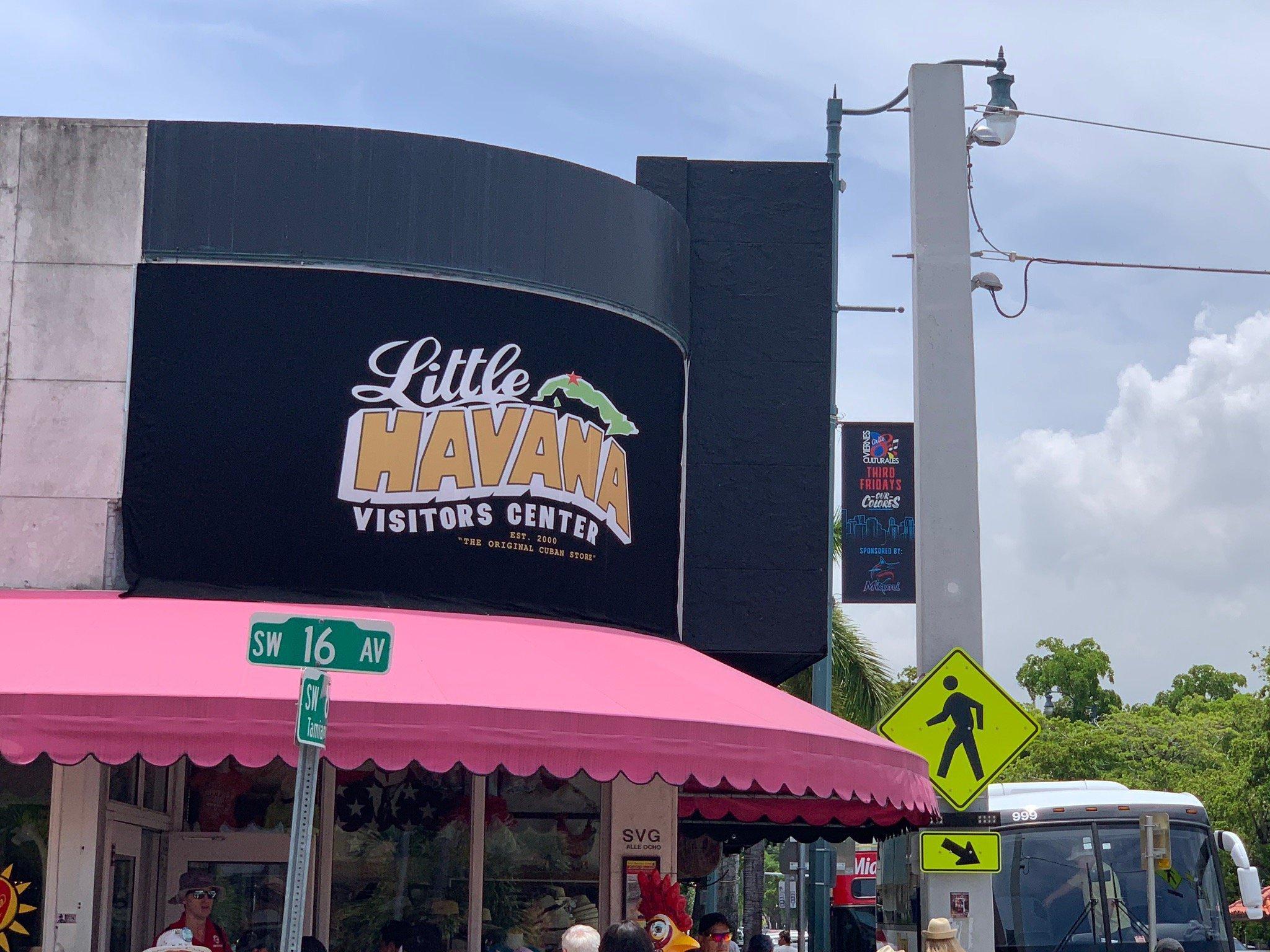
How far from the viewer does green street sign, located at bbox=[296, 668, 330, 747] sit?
6.52 meters

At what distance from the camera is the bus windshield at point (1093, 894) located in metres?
15.8

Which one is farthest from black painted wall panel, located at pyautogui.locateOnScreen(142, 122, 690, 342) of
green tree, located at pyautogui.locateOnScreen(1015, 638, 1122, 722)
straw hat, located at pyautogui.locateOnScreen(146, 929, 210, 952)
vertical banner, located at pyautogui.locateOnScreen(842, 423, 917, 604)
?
green tree, located at pyautogui.locateOnScreen(1015, 638, 1122, 722)

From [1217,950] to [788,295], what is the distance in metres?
7.77

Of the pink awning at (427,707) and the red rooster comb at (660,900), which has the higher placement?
the pink awning at (427,707)

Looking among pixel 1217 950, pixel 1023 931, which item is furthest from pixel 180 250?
pixel 1217 950

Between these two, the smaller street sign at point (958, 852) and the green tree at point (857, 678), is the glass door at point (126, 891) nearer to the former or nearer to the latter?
the smaller street sign at point (958, 852)

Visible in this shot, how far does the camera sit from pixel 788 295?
48.9 feet

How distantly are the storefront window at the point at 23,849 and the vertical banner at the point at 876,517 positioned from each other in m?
9.14

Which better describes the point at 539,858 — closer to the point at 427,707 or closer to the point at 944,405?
the point at 427,707

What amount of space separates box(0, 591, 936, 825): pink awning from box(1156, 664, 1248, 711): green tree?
70705mm

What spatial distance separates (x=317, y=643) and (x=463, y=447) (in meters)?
5.24

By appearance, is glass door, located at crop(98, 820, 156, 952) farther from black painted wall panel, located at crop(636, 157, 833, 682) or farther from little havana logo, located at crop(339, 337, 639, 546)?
black painted wall panel, located at crop(636, 157, 833, 682)

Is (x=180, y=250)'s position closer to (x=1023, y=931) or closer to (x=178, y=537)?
(x=178, y=537)

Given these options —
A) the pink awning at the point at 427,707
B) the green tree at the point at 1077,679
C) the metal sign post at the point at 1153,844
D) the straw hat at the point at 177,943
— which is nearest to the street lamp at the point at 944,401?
the pink awning at the point at 427,707
